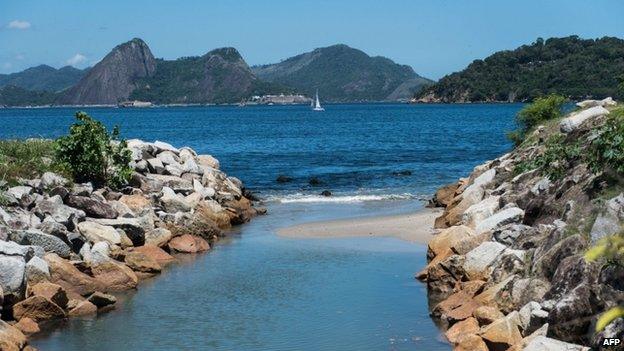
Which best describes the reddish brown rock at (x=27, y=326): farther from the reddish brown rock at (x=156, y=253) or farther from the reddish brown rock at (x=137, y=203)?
the reddish brown rock at (x=137, y=203)

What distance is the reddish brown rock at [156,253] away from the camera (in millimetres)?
21936

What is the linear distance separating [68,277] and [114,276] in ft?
4.11

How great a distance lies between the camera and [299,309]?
55.9 feet

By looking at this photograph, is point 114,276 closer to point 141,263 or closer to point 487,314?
point 141,263

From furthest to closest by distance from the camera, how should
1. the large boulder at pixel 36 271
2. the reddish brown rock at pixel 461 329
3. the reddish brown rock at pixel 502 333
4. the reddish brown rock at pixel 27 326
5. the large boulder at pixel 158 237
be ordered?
the large boulder at pixel 158 237 < the large boulder at pixel 36 271 < the reddish brown rock at pixel 27 326 < the reddish brown rock at pixel 461 329 < the reddish brown rock at pixel 502 333

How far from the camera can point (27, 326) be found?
1557cm

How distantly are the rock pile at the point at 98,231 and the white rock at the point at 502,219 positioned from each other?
25.6 ft

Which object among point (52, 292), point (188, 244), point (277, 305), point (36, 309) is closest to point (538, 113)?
point (188, 244)

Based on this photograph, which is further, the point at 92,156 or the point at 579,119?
the point at 92,156

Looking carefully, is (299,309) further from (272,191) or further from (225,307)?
(272,191)

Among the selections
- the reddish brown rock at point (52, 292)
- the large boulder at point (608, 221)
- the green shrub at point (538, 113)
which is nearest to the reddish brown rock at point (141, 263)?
the reddish brown rock at point (52, 292)

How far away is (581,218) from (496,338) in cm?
300

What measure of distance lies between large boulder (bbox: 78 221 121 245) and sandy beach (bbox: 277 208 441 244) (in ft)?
19.7

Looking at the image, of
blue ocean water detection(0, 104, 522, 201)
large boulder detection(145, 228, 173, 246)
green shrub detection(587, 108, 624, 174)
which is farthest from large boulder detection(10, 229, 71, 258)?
blue ocean water detection(0, 104, 522, 201)
